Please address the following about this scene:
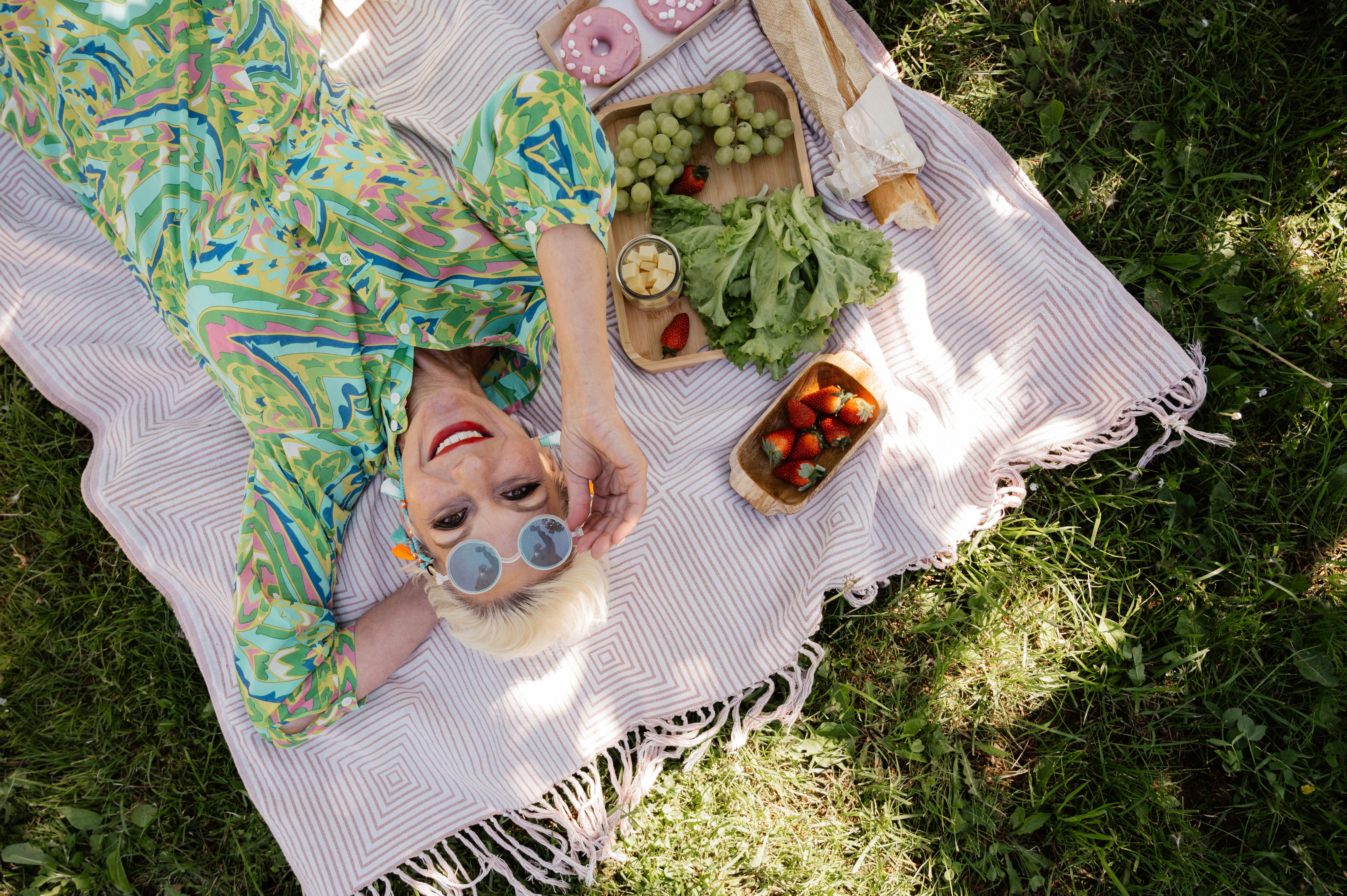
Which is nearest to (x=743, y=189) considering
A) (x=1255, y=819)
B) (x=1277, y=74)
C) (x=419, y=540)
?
(x=419, y=540)

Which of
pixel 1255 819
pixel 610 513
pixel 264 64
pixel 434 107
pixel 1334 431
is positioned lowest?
pixel 1255 819

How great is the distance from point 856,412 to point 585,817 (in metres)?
2.48

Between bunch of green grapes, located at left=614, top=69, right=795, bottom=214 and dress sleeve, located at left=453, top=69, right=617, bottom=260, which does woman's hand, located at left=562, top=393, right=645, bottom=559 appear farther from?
bunch of green grapes, located at left=614, top=69, right=795, bottom=214

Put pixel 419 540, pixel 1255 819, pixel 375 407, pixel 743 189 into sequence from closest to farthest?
pixel 419 540 < pixel 375 407 < pixel 1255 819 < pixel 743 189

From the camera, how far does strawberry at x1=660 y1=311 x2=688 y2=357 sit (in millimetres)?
4230

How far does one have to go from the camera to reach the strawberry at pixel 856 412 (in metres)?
3.99

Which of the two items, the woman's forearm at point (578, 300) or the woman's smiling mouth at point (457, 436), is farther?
the woman's smiling mouth at point (457, 436)

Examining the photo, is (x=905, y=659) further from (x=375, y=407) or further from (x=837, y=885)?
(x=375, y=407)

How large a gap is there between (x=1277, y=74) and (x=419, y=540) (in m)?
5.13

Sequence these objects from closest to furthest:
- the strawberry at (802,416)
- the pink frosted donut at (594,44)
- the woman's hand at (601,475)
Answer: the woman's hand at (601,475)
the strawberry at (802,416)
the pink frosted donut at (594,44)

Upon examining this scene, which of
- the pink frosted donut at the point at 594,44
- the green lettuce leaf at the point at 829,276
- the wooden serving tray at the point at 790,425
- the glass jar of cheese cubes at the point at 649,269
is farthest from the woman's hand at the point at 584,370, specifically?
the pink frosted donut at the point at 594,44

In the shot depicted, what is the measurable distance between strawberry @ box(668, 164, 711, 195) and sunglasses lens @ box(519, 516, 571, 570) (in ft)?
6.62

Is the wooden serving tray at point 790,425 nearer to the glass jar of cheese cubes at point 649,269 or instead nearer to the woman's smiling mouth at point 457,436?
the glass jar of cheese cubes at point 649,269

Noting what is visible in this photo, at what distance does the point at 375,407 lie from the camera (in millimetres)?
3797
